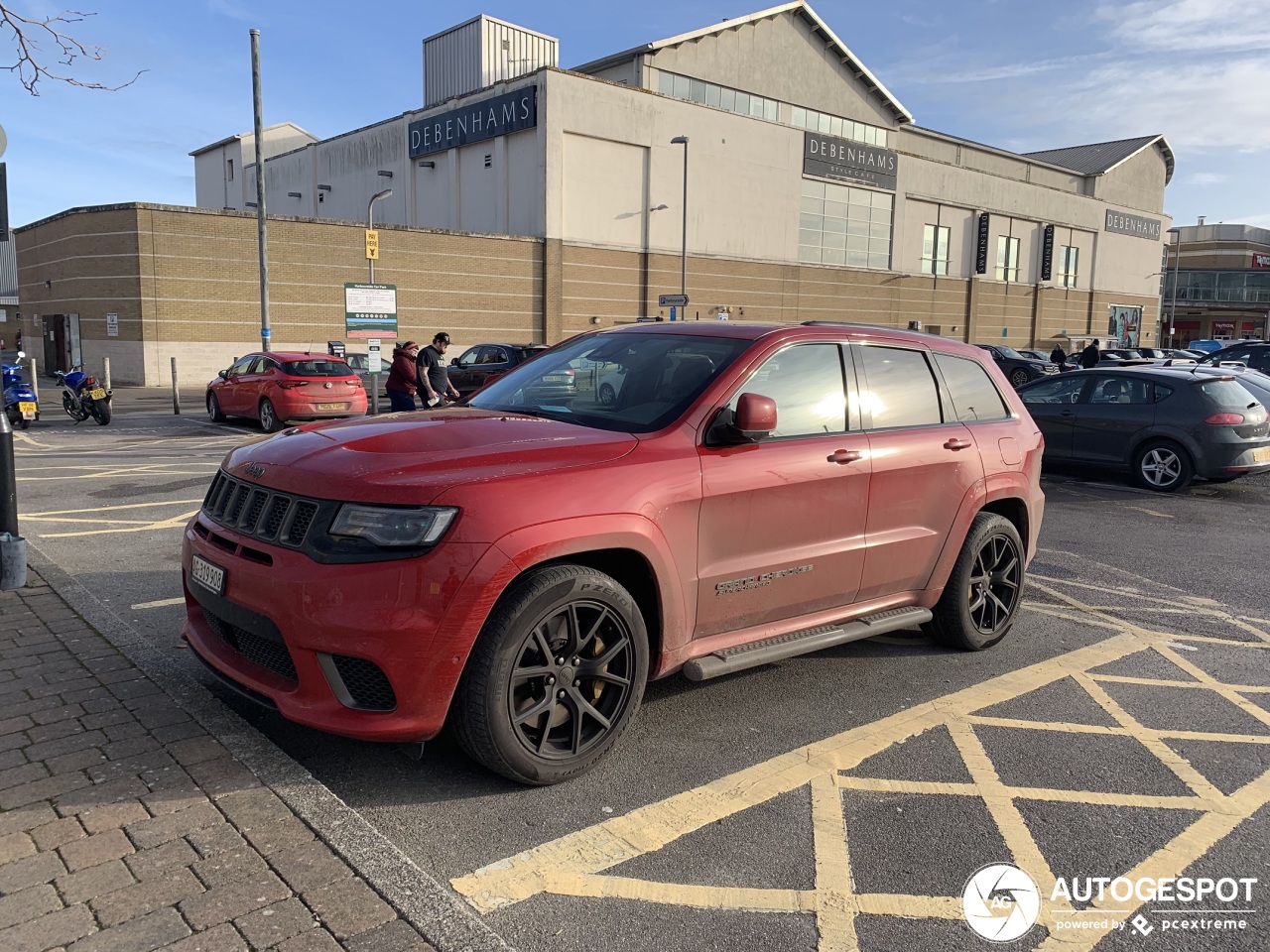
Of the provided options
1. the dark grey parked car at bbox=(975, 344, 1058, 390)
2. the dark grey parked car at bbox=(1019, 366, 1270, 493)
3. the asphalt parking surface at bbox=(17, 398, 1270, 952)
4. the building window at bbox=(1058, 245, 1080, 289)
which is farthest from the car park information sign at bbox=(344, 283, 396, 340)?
the building window at bbox=(1058, 245, 1080, 289)

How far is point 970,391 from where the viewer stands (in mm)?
5363

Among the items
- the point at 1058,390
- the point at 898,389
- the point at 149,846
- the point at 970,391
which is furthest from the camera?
the point at 1058,390

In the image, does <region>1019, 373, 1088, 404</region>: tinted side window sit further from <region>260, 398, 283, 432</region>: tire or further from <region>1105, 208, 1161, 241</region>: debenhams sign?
<region>1105, 208, 1161, 241</region>: debenhams sign

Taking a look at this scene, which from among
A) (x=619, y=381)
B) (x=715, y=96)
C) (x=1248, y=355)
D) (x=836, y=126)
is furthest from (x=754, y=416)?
(x=836, y=126)

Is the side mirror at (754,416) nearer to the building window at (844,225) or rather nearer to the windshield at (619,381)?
the windshield at (619,381)

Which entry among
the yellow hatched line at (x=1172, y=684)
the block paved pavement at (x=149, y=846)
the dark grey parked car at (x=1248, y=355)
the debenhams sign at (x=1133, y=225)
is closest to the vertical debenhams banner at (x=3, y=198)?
the block paved pavement at (x=149, y=846)

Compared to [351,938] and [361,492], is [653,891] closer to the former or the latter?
[351,938]

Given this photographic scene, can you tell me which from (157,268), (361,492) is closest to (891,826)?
(361,492)

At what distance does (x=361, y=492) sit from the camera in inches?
125

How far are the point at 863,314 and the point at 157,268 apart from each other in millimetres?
33980

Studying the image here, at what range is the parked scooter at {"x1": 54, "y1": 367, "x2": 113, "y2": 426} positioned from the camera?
673 inches

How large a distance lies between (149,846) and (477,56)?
1784 inches

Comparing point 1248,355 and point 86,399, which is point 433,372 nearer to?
point 86,399

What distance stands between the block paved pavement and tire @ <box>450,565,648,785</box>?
2.16 ft
